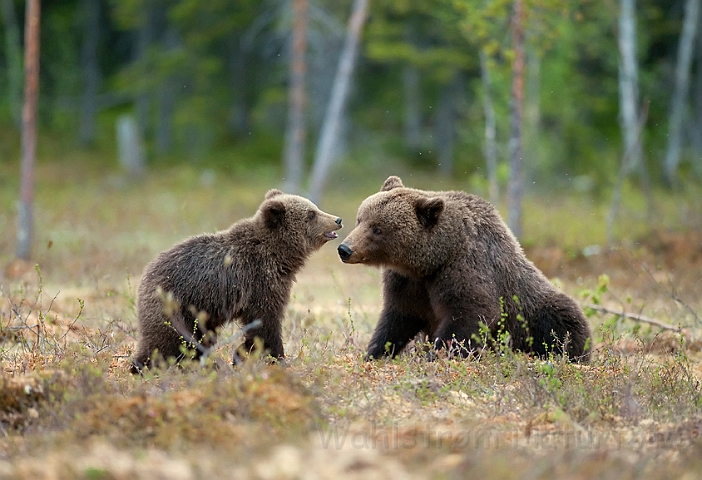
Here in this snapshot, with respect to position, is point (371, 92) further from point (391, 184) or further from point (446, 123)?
point (391, 184)

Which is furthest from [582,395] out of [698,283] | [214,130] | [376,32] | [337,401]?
[214,130]

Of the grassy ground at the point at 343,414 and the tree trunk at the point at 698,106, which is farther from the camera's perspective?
the tree trunk at the point at 698,106

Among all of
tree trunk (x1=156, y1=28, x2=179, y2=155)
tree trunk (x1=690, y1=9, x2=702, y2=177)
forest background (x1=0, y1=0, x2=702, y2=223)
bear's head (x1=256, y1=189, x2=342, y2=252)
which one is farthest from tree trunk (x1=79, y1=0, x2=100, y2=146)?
bear's head (x1=256, y1=189, x2=342, y2=252)

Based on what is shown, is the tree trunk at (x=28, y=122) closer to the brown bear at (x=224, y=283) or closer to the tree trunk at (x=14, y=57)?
the brown bear at (x=224, y=283)

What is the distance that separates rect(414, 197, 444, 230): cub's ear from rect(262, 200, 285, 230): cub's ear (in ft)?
4.04

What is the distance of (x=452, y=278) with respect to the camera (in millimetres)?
7445

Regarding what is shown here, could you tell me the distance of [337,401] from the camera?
583 cm

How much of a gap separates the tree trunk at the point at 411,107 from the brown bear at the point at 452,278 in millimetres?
30147

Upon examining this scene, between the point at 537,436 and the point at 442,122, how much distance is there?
111 ft

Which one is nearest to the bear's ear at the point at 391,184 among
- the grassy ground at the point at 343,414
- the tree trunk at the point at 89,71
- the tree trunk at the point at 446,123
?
the grassy ground at the point at 343,414

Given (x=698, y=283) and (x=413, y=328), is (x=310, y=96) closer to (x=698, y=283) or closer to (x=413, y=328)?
(x=698, y=283)

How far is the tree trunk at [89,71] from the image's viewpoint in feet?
144

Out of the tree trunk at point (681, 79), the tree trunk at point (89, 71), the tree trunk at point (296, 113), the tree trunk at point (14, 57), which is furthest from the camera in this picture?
the tree trunk at point (89, 71)

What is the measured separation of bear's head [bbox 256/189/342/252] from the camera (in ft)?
25.5
